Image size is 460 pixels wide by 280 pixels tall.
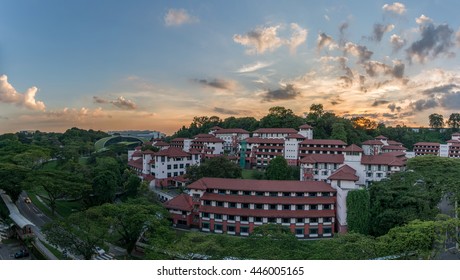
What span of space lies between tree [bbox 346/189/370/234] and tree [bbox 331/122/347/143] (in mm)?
6616

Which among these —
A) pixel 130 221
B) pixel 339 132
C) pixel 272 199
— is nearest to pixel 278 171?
pixel 272 199

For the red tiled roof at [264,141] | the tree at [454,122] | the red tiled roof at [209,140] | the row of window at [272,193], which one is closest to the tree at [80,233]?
the row of window at [272,193]

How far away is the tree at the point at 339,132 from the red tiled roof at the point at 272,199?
6.39 meters

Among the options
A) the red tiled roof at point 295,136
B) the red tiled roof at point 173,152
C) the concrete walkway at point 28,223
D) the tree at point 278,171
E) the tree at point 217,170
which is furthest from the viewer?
the red tiled roof at point 295,136

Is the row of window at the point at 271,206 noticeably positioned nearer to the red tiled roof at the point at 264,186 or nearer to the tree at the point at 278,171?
the red tiled roof at the point at 264,186

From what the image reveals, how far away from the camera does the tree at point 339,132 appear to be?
14.3 meters

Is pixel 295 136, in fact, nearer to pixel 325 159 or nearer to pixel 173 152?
pixel 325 159

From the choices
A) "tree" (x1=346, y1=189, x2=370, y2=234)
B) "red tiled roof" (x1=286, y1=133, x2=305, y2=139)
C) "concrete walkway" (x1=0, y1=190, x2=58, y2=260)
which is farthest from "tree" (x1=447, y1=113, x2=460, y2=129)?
"concrete walkway" (x1=0, y1=190, x2=58, y2=260)

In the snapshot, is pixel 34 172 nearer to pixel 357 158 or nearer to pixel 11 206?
pixel 11 206

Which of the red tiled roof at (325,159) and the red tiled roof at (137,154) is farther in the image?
the red tiled roof at (137,154)

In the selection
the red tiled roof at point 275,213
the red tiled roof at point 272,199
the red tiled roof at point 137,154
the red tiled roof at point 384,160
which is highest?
the red tiled roof at point 384,160

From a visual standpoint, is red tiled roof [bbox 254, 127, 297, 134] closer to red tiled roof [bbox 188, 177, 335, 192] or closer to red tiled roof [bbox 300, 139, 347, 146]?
red tiled roof [bbox 300, 139, 347, 146]
